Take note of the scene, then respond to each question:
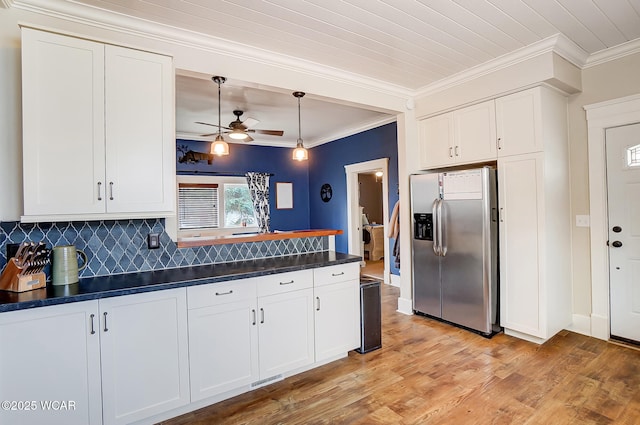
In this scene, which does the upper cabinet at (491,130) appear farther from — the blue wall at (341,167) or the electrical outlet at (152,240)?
the electrical outlet at (152,240)

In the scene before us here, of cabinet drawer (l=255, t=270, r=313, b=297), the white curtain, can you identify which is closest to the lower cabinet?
cabinet drawer (l=255, t=270, r=313, b=297)

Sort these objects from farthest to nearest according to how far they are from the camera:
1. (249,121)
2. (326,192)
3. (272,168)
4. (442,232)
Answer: (272,168) < (326,192) < (249,121) < (442,232)

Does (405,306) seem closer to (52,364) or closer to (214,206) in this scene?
(52,364)

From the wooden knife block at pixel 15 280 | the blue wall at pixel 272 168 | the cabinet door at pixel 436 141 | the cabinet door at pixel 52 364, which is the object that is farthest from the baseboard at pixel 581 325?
the blue wall at pixel 272 168

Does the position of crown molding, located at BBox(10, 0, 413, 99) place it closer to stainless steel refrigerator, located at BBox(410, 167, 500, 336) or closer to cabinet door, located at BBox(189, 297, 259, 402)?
stainless steel refrigerator, located at BBox(410, 167, 500, 336)

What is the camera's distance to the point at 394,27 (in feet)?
8.45

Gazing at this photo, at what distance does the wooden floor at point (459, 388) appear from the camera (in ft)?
6.98

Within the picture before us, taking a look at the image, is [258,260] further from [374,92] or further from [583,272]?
[583,272]

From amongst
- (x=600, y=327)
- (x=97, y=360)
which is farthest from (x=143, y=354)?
(x=600, y=327)

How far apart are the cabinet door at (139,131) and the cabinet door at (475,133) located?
289cm

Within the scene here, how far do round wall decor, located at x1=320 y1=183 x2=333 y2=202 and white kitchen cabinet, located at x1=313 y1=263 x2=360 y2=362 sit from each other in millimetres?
3823

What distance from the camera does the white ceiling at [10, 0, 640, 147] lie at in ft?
7.50

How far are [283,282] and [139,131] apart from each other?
1.45 metres

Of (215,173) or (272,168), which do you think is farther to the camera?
(272,168)
